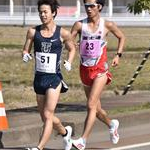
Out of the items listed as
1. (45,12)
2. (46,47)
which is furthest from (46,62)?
(45,12)

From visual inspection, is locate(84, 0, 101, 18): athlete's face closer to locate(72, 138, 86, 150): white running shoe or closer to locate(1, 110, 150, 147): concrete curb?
locate(72, 138, 86, 150): white running shoe

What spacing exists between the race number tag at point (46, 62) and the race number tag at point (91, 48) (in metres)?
0.70

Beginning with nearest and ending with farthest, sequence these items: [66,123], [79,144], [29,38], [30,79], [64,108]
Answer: [29,38] < [79,144] < [66,123] < [64,108] < [30,79]

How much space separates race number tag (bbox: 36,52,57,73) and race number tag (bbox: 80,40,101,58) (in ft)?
2.29

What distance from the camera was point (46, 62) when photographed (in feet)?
28.8

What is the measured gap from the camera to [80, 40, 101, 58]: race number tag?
30.7 feet

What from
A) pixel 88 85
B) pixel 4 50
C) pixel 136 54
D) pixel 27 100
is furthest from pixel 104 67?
pixel 4 50

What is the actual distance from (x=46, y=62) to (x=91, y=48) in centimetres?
89

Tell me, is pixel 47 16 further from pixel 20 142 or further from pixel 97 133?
pixel 97 133

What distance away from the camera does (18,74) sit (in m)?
22.1

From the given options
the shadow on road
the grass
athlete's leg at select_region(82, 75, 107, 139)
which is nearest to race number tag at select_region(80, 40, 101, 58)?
athlete's leg at select_region(82, 75, 107, 139)

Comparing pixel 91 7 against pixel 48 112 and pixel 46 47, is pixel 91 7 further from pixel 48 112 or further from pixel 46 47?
pixel 48 112

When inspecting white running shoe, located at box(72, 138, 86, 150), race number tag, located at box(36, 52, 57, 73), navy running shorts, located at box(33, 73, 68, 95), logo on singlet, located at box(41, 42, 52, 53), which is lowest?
white running shoe, located at box(72, 138, 86, 150)

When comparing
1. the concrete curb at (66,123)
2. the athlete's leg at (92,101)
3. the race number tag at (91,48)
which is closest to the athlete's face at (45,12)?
the race number tag at (91,48)
